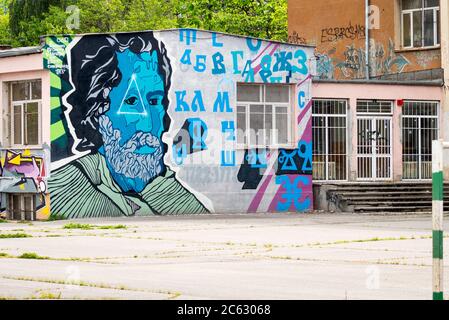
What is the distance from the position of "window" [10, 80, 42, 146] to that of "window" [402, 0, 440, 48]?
49.4 ft

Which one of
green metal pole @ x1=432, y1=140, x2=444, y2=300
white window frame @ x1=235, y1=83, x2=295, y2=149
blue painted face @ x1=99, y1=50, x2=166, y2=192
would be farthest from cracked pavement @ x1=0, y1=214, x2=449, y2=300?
white window frame @ x1=235, y1=83, x2=295, y2=149

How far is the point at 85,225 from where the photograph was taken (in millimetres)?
27406

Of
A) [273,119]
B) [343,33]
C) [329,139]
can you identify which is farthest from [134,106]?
[343,33]

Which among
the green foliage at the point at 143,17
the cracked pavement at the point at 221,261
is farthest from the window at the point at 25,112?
the green foliage at the point at 143,17

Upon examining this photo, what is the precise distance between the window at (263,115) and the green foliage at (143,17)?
79.8ft

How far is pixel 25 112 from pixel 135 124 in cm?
345

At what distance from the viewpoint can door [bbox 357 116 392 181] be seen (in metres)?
38.4

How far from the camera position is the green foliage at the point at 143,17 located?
61969 mm

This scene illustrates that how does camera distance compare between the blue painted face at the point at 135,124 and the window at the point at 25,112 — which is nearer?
the blue painted face at the point at 135,124

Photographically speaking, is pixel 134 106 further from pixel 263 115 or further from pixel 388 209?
pixel 388 209

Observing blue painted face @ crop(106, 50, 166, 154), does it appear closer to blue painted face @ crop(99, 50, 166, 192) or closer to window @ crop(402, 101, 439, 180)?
blue painted face @ crop(99, 50, 166, 192)

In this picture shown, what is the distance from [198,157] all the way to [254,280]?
67.5ft

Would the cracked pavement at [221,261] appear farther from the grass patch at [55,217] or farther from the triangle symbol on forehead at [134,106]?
the triangle symbol on forehead at [134,106]

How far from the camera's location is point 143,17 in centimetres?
7181
